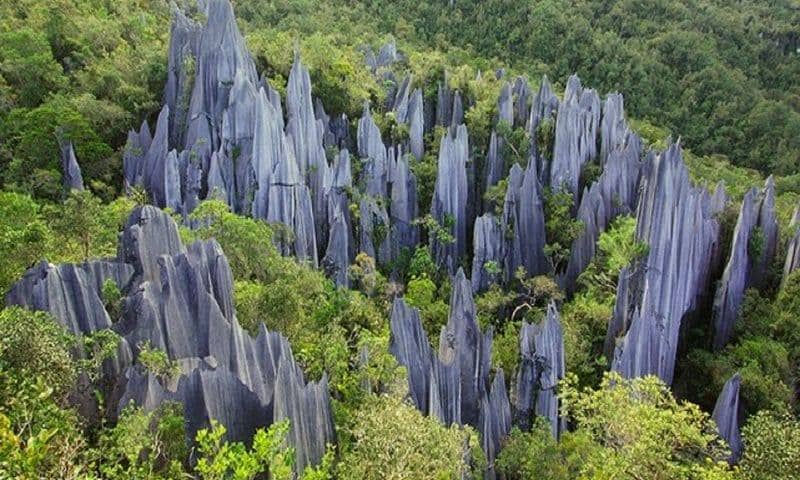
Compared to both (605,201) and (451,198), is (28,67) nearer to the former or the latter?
(451,198)

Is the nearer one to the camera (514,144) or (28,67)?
(28,67)

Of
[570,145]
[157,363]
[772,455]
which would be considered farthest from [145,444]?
[570,145]

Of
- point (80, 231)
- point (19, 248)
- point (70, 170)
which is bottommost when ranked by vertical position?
point (19, 248)

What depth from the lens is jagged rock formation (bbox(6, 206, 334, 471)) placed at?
10078 millimetres

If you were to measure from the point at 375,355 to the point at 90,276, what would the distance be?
598 centimetres

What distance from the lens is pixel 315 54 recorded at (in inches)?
1065

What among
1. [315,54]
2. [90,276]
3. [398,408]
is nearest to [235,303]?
[90,276]

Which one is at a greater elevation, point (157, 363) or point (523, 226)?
point (523, 226)

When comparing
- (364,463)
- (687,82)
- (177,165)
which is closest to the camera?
(364,463)

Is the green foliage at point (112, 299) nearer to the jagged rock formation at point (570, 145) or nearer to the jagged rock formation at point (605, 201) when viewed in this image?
the jagged rock formation at point (605, 201)

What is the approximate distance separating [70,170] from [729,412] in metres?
21.5

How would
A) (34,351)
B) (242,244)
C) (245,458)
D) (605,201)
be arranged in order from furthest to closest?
(605,201) < (242,244) < (34,351) < (245,458)

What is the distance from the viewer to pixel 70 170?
20578 millimetres

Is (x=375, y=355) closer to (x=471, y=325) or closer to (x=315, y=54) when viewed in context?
(x=471, y=325)
